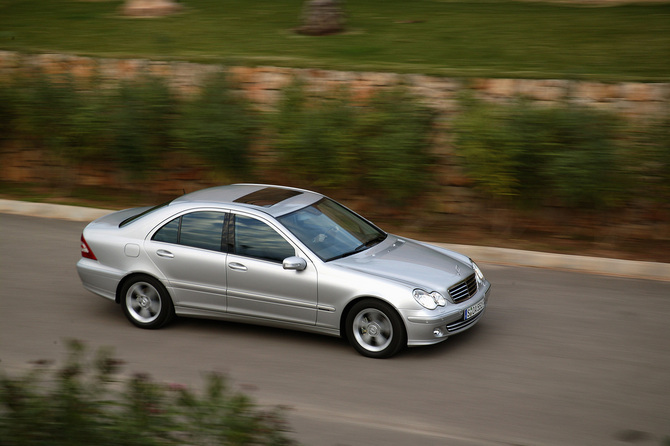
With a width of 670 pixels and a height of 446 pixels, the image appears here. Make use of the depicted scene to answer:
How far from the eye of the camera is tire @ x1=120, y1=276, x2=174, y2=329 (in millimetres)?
7812

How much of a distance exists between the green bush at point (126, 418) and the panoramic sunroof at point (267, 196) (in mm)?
4251

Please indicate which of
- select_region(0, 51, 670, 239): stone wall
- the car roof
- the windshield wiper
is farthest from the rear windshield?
select_region(0, 51, 670, 239): stone wall

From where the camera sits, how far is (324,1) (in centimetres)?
2081

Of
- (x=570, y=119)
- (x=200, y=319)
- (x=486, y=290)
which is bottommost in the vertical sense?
(x=200, y=319)

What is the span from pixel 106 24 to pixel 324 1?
7.14 meters

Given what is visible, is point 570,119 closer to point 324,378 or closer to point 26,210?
point 324,378

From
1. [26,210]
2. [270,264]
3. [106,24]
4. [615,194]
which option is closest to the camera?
[270,264]

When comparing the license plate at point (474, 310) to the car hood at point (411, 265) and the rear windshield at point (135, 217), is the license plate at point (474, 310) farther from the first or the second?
the rear windshield at point (135, 217)

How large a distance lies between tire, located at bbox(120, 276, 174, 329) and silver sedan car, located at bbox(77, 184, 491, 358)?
0.01 m

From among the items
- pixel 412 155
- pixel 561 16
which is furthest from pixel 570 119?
pixel 561 16

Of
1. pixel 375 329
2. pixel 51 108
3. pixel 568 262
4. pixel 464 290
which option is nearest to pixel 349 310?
pixel 375 329

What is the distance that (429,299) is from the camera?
6.97 metres

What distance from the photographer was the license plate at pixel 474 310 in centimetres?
728

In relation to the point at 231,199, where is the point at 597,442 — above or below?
below
